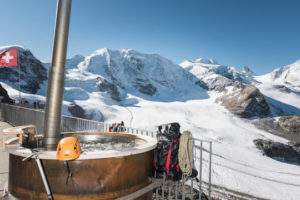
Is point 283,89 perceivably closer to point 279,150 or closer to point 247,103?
point 247,103

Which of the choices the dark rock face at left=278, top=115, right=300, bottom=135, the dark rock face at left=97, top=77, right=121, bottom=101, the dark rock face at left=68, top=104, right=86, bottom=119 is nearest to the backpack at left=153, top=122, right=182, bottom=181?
the dark rock face at left=68, top=104, right=86, bottom=119

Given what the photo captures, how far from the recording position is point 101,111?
53031mm

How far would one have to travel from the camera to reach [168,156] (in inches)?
158

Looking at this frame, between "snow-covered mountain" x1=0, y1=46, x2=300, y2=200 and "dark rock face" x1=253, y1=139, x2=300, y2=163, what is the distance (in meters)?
1.82

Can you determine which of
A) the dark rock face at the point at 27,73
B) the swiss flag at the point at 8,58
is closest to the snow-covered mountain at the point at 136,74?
the dark rock face at the point at 27,73

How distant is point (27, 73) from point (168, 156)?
83.2 metres

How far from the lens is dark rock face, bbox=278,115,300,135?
4962 cm

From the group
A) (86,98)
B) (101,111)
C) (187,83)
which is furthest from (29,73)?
(187,83)

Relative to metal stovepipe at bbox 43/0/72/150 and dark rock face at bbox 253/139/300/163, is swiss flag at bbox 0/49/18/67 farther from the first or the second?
dark rock face at bbox 253/139/300/163

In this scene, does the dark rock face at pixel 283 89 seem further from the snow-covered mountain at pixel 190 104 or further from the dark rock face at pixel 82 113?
the dark rock face at pixel 82 113

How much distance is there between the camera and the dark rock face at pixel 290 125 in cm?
4962

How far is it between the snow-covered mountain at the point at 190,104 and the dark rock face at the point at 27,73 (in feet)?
9.42

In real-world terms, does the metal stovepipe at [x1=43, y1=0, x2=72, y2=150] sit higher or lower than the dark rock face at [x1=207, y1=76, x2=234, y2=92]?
lower

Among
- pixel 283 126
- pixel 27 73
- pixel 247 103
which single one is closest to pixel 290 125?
pixel 283 126
